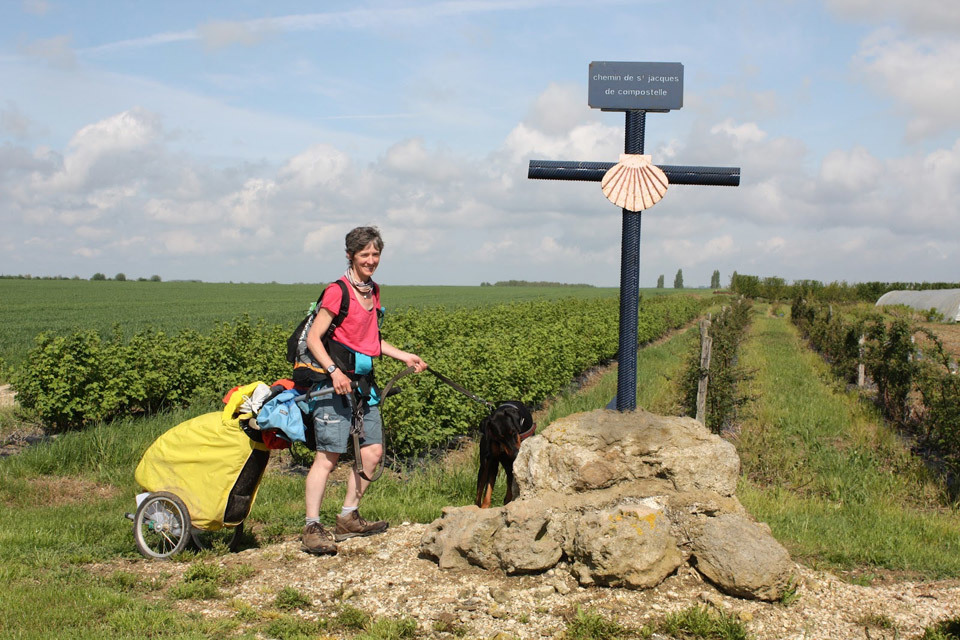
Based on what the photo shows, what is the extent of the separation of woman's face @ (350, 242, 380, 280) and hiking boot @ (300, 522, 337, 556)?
1.67 metres

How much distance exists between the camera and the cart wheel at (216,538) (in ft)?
15.6

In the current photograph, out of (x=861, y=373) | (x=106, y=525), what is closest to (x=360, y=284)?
(x=106, y=525)

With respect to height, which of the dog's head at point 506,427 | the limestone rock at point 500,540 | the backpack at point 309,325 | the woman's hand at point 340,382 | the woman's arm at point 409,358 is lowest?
the limestone rock at point 500,540

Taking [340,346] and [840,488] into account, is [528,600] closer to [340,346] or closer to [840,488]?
[340,346]

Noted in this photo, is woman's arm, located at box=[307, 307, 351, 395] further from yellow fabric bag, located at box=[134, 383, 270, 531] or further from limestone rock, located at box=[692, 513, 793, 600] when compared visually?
limestone rock, located at box=[692, 513, 793, 600]

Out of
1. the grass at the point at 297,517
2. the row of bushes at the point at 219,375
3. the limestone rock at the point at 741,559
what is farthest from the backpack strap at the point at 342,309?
the row of bushes at the point at 219,375

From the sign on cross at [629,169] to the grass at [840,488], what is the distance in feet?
6.07

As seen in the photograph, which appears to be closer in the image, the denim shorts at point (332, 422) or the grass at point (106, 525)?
the grass at point (106, 525)

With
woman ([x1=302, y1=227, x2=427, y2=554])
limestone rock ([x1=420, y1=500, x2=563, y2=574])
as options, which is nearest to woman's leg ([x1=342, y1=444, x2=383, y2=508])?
woman ([x1=302, y1=227, x2=427, y2=554])

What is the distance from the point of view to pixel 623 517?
4.05 metres

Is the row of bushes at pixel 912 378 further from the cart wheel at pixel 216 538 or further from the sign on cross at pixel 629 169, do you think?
the cart wheel at pixel 216 538

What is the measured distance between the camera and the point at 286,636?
3453 millimetres

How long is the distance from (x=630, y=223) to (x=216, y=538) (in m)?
3.60

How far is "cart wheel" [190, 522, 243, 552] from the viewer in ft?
15.6
